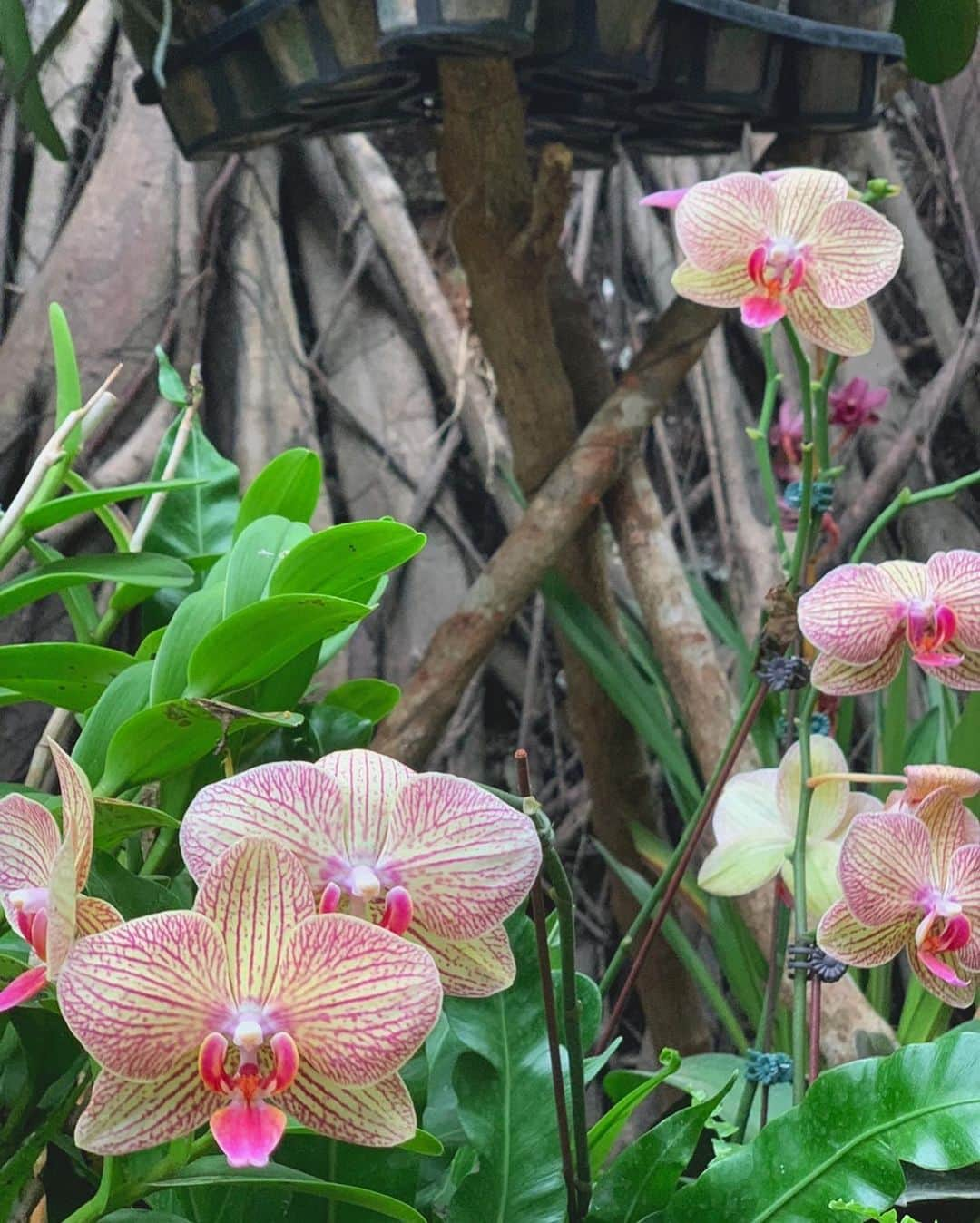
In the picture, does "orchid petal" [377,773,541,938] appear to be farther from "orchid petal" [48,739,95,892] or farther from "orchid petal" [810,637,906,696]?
"orchid petal" [810,637,906,696]

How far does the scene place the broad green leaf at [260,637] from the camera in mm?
453

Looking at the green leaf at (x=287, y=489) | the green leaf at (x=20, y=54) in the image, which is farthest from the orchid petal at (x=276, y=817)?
the green leaf at (x=20, y=54)

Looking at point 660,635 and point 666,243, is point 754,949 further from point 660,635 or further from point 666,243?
point 666,243

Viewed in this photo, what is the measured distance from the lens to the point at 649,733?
3.69 feet

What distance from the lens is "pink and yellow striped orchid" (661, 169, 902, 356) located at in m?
0.58

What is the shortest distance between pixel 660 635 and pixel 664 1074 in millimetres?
705

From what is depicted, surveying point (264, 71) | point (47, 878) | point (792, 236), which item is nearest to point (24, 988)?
point (47, 878)

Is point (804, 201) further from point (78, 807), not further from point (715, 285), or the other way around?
point (78, 807)

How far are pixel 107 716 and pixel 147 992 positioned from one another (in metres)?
0.21

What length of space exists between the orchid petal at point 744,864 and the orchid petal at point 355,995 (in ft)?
1.02

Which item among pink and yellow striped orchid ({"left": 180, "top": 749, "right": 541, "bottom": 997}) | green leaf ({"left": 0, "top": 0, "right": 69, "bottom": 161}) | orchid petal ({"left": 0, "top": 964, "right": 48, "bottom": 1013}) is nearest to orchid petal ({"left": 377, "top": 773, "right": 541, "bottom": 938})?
pink and yellow striped orchid ({"left": 180, "top": 749, "right": 541, "bottom": 997})

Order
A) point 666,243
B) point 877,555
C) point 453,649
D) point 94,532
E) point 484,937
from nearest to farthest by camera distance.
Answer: point 484,937, point 453,649, point 94,532, point 877,555, point 666,243

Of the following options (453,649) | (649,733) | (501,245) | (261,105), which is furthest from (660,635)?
(261,105)

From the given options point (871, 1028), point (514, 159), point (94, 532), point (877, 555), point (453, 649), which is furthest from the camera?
point (877, 555)
